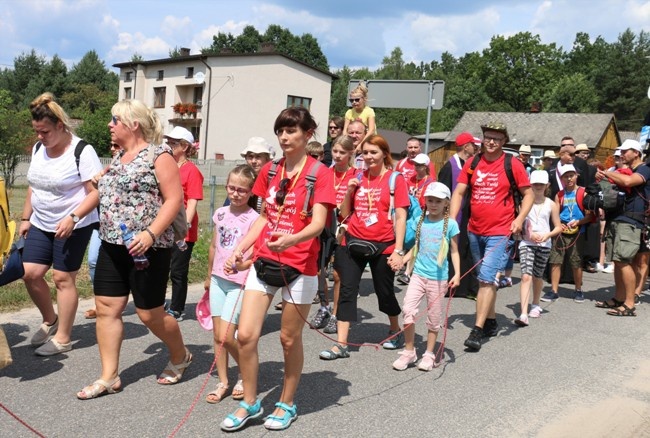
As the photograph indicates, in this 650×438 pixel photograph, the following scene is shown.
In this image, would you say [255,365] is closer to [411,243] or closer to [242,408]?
[242,408]

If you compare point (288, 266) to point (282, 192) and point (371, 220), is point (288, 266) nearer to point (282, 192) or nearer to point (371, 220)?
point (282, 192)

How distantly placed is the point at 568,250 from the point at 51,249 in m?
6.99

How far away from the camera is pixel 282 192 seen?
12.5 feet

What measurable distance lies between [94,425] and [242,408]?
2.92 feet

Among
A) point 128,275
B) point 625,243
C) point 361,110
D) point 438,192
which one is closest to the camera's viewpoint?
point 128,275

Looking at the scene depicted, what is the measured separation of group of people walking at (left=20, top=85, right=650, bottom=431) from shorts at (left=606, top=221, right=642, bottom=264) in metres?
0.66

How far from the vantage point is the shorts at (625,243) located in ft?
25.7

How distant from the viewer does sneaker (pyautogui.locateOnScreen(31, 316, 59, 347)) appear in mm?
5195

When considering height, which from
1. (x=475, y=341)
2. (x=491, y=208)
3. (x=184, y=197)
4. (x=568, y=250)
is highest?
(x=491, y=208)

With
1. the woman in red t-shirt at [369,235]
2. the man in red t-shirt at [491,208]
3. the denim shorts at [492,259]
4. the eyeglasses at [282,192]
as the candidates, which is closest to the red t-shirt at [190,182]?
the woman in red t-shirt at [369,235]

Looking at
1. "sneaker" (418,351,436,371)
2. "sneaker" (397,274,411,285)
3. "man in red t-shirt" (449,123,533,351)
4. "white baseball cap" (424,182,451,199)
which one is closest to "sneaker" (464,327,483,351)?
"man in red t-shirt" (449,123,533,351)

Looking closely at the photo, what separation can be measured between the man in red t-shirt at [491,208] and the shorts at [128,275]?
3065 millimetres

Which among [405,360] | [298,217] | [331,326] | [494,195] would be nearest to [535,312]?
[494,195]

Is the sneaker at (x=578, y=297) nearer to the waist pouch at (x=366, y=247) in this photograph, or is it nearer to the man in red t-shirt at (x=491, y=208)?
the man in red t-shirt at (x=491, y=208)
